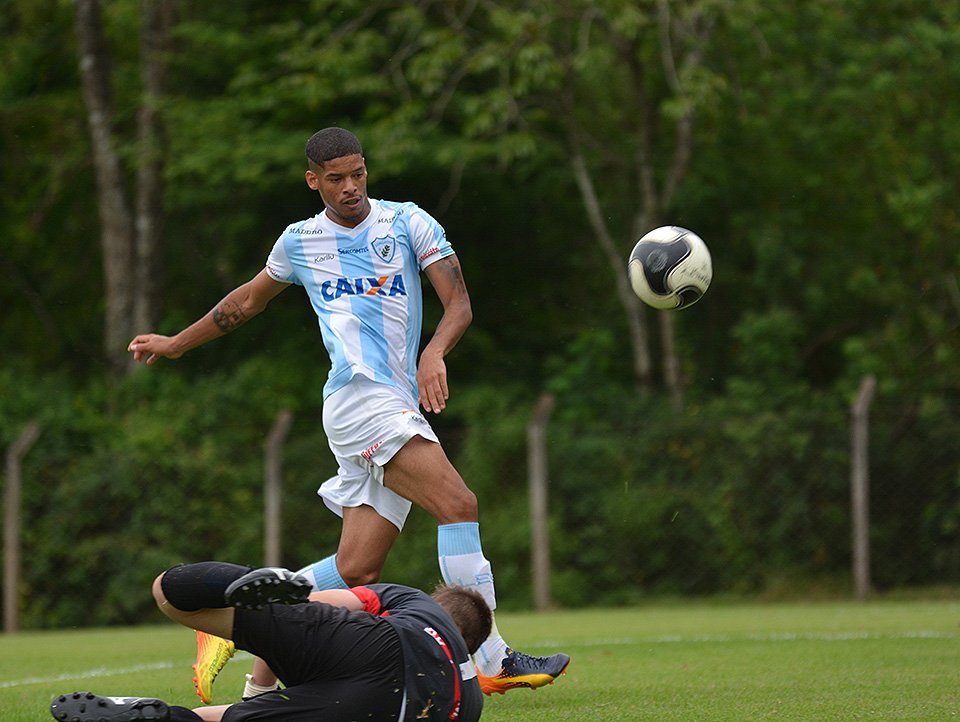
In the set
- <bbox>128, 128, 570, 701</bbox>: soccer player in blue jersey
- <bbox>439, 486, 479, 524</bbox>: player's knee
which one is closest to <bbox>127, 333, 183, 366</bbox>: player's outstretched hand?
<bbox>128, 128, 570, 701</bbox>: soccer player in blue jersey

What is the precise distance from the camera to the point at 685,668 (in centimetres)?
718

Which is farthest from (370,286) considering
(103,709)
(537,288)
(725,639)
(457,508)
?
(537,288)

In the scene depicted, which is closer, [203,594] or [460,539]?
[203,594]

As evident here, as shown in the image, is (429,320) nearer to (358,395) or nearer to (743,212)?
(743,212)

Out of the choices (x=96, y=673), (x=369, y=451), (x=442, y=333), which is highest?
(x=442, y=333)

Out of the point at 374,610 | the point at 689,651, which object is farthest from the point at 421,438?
the point at 689,651

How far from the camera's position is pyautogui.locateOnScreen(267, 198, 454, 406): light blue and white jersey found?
608 centimetres

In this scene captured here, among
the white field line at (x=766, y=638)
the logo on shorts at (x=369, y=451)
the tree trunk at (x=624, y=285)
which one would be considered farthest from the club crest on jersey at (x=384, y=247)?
the tree trunk at (x=624, y=285)

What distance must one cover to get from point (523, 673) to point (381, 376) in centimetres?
141

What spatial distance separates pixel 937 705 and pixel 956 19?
1328cm

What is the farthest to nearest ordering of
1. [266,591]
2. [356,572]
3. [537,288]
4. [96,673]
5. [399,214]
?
[537,288], [96,673], [399,214], [356,572], [266,591]

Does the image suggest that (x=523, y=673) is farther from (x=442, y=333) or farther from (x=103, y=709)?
(x=103, y=709)

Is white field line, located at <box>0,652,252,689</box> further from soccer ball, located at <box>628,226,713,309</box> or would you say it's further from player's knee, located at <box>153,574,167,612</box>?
soccer ball, located at <box>628,226,713,309</box>

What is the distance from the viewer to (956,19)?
16891 millimetres
